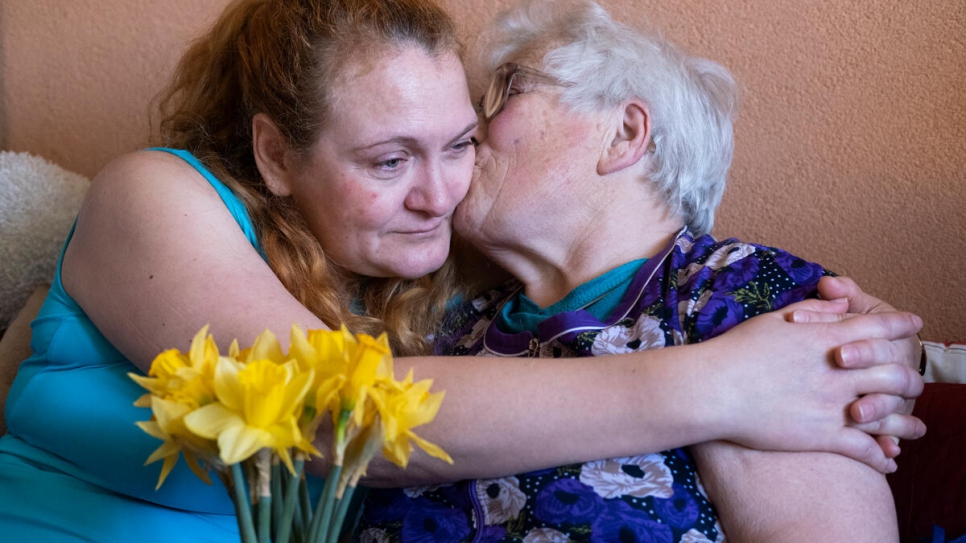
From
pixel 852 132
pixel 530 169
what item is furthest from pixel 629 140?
pixel 852 132

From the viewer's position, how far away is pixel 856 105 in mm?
1830

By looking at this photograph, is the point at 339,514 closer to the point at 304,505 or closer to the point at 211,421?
the point at 304,505

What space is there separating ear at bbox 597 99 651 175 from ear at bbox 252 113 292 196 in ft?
1.87

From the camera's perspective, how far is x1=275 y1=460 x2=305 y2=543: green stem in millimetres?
829

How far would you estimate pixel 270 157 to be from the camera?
5.11 feet

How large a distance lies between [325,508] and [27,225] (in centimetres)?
136

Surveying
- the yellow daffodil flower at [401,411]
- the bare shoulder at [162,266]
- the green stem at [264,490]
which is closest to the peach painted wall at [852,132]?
the bare shoulder at [162,266]

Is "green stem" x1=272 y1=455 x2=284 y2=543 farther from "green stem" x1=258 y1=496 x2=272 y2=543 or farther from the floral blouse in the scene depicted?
the floral blouse

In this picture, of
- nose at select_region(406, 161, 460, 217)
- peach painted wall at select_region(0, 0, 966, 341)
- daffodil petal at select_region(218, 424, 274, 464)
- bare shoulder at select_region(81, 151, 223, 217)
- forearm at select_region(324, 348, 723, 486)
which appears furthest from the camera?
peach painted wall at select_region(0, 0, 966, 341)

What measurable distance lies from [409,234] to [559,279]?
1.01 ft

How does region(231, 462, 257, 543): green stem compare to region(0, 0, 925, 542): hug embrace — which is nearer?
region(231, 462, 257, 543): green stem

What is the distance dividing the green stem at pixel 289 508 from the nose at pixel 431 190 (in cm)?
74

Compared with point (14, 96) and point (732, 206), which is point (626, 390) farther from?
point (14, 96)

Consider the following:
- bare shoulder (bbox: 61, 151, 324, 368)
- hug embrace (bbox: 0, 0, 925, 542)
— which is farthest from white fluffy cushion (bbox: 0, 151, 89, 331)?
bare shoulder (bbox: 61, 151, 324, 368)
